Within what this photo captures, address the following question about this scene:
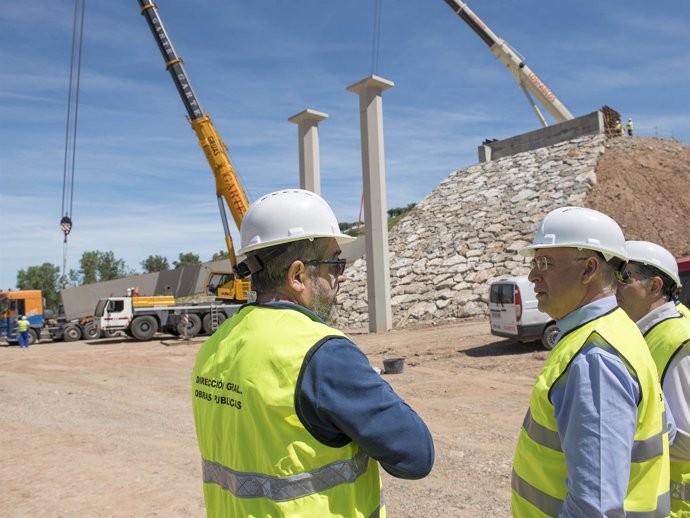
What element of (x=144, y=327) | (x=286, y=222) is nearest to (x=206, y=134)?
(x=144, y=327)

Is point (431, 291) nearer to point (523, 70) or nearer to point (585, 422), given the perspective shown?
point (523, 70)

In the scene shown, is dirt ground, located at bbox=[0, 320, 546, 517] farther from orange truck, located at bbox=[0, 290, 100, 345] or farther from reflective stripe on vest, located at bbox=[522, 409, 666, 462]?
orange truck, located at bbox=[0, 290, 100, 345]

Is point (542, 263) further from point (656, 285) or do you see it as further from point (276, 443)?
point (276, 443)

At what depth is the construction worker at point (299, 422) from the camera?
1592 mm

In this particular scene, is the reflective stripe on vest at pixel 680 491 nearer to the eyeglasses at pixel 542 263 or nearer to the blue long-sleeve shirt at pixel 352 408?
the eyeglasses at pixel 542 263

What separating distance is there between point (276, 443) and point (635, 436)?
114 cm

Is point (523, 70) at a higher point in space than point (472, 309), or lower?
higher

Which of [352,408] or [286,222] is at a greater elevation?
[286,222]

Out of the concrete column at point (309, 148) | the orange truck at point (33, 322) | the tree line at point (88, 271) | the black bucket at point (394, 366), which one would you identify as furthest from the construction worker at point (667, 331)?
the tree line at point (88, 271)

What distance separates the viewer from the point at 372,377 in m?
1.61

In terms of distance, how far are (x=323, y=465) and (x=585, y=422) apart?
772 millimetres

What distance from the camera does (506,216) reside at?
24609mm

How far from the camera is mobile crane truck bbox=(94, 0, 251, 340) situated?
67.4 feet

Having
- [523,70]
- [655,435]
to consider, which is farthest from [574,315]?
[523,70]
